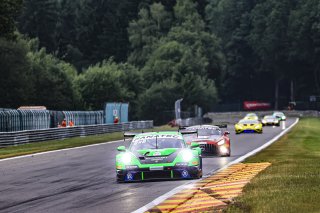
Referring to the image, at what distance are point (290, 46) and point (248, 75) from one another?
16.3 metres

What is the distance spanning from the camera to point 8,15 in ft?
173

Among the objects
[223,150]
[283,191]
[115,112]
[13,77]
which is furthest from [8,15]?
[283,191]

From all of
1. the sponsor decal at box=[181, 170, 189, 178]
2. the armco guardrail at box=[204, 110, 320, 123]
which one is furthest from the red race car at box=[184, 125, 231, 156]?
the armco guardrail at box=[204, 110, 320, 123]

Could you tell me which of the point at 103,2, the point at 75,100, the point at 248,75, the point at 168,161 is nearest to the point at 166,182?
the point at 168,161

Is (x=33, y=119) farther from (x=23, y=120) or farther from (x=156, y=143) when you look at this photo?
(x=156, y=143)

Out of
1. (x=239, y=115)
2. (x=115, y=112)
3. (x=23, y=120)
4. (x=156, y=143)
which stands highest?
(x=115, y=112)

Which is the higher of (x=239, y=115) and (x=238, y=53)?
(x=238, y=53)

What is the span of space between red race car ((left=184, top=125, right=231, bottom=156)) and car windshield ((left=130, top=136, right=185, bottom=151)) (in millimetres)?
7656

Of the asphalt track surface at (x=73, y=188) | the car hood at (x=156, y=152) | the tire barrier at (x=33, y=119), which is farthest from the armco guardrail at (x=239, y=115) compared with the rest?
the car hood at (x=156, y=152)

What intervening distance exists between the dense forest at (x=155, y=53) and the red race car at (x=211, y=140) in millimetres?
26213

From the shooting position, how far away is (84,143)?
1849 inches

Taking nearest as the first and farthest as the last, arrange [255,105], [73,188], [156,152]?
[73,188]
[156,152]
[255,105]

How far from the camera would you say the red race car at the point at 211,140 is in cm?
2847

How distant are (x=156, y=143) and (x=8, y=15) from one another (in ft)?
114
